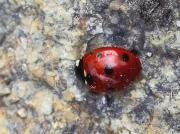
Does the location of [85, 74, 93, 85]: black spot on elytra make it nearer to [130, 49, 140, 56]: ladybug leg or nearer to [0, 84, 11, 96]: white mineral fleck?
[130, 49, 140, 56]: ladybug leg

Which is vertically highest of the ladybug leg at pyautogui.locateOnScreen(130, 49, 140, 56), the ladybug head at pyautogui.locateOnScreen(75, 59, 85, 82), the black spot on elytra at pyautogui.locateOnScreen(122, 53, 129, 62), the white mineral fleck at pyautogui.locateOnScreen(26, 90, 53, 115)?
the ladybug leg at pyautogui.locateOnScreen(130, 49, 140, 56)

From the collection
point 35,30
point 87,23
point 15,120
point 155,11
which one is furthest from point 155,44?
point 15,120

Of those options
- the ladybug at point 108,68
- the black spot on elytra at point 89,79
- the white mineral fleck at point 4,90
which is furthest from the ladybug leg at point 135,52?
the white mineral fleck at point 4,90

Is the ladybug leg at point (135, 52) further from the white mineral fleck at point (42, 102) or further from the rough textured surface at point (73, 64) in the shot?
the white mineral fleck at point (42, 102)

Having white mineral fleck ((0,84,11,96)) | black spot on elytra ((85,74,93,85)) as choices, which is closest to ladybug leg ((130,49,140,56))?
black spot on elytra ((85,74,93,85))

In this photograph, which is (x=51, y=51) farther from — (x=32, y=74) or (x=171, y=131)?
(x=171, y=131)

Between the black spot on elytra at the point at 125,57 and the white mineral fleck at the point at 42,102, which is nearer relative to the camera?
the white mineral fleck at the point at 42,102

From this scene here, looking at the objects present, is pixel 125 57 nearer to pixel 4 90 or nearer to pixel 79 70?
pixel 79 70
